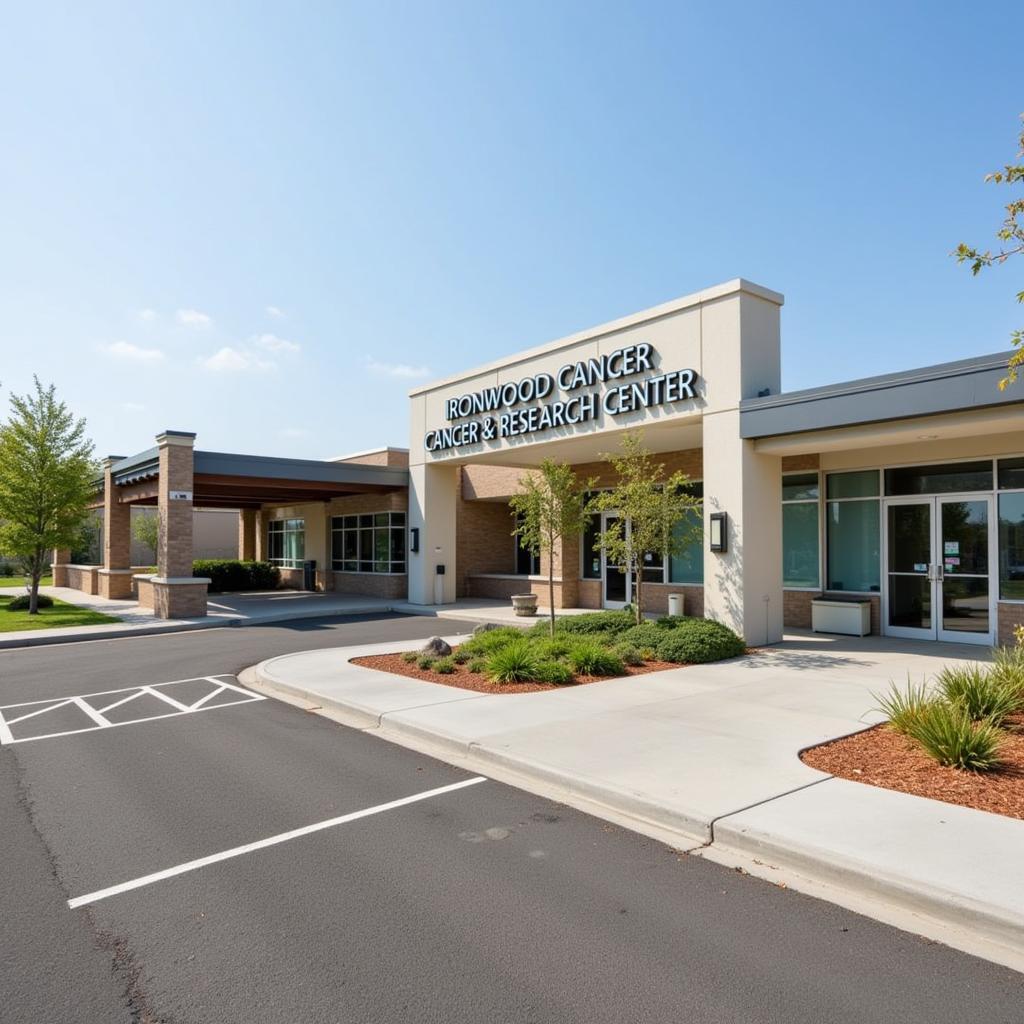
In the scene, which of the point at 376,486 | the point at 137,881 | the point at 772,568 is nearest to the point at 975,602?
the point at 772,568

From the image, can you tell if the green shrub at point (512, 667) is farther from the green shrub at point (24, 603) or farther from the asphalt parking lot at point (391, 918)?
the green shrub at point (24, 603)

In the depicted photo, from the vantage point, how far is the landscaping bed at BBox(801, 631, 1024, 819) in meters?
5.90

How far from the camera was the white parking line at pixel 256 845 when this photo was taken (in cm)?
455

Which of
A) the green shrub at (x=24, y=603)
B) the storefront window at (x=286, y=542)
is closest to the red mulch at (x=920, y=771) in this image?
the green shrub at (x=24, y=603)

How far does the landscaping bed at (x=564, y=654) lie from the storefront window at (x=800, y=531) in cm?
424

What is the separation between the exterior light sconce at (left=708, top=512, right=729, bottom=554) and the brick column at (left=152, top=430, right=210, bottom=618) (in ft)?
45.2

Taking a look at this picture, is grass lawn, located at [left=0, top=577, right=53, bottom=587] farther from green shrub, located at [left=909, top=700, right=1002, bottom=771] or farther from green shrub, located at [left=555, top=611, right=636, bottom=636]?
green shrub, located at [left=909, top=700, right=1002, bottom=771]

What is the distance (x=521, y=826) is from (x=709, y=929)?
1.77 m

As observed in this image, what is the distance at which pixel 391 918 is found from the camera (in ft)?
13.8

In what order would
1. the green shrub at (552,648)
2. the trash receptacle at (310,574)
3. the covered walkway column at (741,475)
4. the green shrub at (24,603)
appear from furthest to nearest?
1. the trash receptacle at (310,574)
2. the green shrub at (24,603)
3. the covered walkway column at (741,475)
4. the green shrub at (552,648)

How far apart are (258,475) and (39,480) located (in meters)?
6.50

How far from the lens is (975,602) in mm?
13656

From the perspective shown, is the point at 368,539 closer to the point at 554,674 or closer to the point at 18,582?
the point at 554,674

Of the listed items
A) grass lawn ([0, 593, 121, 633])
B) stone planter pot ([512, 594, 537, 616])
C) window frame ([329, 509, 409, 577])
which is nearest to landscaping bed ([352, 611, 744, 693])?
stone planter pot ([512, 594, 537, 616])
